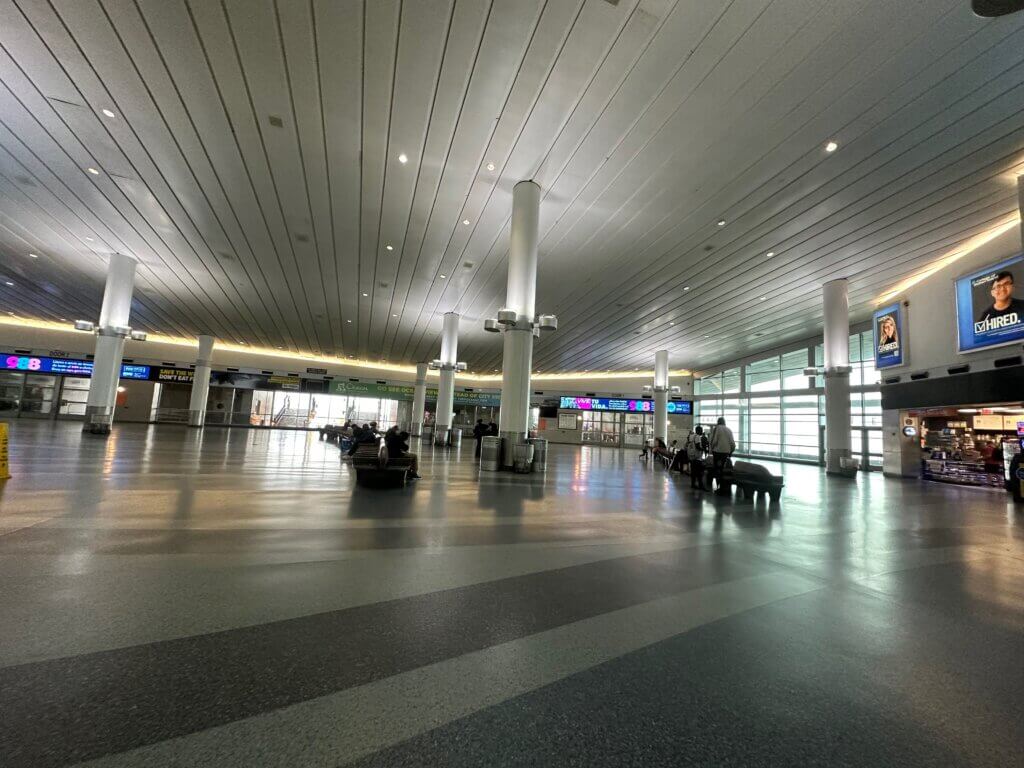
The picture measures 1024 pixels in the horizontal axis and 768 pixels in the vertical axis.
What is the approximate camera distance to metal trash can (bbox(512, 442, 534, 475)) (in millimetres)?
10812

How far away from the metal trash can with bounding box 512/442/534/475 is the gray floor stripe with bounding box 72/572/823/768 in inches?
313

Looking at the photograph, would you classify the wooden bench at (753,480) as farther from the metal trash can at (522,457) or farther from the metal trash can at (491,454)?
the metal trash can at (491,454)

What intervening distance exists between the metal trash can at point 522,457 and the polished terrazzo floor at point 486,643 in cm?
562

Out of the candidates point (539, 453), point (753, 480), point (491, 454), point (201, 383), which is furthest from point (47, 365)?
point (753, 480)

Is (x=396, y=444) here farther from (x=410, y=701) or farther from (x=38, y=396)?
(x=38, y=396)

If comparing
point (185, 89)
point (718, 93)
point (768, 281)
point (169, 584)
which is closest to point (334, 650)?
point (169, 584)

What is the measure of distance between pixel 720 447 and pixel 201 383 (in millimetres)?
31702

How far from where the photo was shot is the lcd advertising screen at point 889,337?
15584 mm

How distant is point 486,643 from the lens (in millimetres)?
2330

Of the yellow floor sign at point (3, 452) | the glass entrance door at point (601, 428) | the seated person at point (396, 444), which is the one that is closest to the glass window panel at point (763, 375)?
the glass entrance door at point (601, 428)

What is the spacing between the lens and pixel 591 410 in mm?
35500

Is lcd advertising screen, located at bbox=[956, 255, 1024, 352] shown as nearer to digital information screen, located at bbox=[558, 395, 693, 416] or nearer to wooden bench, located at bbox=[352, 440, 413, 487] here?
wooden bench, located at bbox=[352, 440, 413, 487]

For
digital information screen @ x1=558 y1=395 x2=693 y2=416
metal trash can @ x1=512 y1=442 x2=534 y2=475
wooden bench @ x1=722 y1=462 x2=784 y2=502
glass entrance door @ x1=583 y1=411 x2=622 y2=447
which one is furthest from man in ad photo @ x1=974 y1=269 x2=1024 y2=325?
glass entrance door @ x1=583 y1=411 x2=622 y2=447

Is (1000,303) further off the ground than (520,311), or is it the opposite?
(1000,303)
